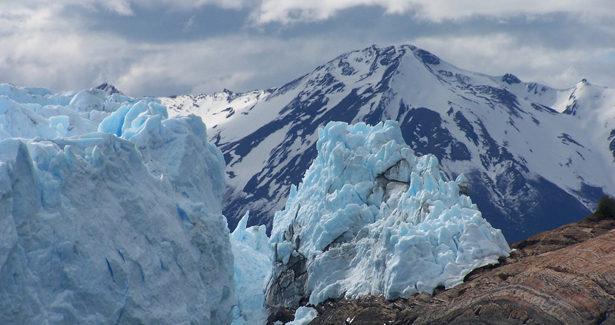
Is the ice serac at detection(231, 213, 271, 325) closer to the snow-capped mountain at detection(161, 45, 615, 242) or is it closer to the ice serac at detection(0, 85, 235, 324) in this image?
the ice serac at detection(0, 85, 235, 324)

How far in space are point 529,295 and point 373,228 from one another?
1356 cm

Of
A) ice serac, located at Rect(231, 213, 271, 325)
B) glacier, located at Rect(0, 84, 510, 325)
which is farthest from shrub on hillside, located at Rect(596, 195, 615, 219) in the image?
ice serac, located at Rect(231, 213, 271, 325)

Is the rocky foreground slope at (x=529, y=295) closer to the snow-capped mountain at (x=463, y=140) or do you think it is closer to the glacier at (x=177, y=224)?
the glacier at (x=177, y=224)

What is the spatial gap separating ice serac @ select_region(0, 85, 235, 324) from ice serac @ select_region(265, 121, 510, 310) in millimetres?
6620

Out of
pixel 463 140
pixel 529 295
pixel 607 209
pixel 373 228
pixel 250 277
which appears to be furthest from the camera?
pixel 463 140

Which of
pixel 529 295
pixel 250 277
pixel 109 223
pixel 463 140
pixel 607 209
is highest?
pixel 109 223

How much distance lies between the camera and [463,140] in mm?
163375

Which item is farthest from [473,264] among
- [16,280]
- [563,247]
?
[16,280]

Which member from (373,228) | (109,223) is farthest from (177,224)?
(373,228)

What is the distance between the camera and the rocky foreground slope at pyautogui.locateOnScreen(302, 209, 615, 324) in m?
26.0

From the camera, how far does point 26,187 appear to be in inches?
1086

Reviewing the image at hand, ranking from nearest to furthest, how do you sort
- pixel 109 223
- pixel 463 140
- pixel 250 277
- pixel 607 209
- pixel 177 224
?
pixel 109 223, pixel 177 224, pixel 607 209, pixel 250 277, pixel 463 140

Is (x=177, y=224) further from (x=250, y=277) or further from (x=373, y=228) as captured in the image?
(x=250, y=277)

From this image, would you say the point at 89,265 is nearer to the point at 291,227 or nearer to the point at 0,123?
the point at 0,123
